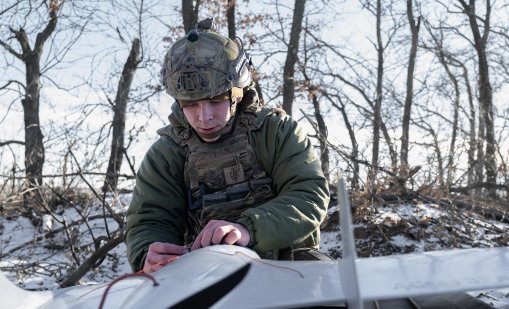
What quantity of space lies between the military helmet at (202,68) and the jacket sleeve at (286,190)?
0.24 metres

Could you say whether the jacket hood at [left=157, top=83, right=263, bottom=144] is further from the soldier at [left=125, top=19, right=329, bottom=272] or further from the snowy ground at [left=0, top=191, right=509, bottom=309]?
the snowy ground at [left=0, top=191, right=509, bottom=309]

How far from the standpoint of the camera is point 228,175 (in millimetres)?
2336

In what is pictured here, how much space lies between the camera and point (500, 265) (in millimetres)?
1162

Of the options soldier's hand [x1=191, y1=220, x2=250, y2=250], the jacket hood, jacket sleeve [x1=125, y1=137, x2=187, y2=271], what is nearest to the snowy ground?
jacket sleeve [x1=125, y1=137, x2=187, y2=271]

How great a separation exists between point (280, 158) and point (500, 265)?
1237 millimetres

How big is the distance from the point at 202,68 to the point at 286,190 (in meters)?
0.54

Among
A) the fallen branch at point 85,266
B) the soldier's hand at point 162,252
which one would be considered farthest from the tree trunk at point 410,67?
the soldier's hand at point 162,252

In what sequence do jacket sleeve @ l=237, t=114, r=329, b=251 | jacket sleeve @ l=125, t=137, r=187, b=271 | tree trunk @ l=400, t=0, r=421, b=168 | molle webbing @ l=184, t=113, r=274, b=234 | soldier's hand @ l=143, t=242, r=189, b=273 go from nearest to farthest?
soldier's hand @ l=143, t=242, r=189, b=273, jacket sleeve @ l=237, t=114, r=329, b=251, molle webbing @ l=184, t=113, r=274, b=234, jacket sleeve @ l=125, t=137, r=187, b=271, tree trunk @ l=400, t=0, r=421, b=168

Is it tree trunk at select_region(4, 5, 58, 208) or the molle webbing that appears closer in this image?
the molle webbing

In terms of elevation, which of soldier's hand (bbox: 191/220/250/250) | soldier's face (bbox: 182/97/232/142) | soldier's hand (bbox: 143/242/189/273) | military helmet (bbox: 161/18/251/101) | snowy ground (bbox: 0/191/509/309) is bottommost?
snowy ground (bbox: 0/191/509/309)

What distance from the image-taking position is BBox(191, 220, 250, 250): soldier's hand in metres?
1.66

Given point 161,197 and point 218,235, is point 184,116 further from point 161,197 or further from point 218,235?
point 218,235

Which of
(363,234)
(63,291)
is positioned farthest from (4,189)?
(63,291)

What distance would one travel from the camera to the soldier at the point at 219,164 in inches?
85.4
